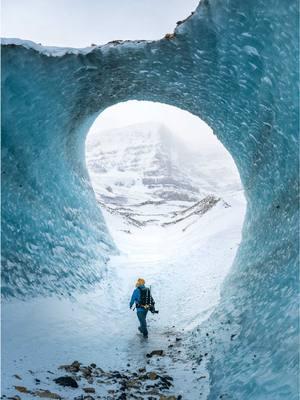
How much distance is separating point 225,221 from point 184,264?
6.03m

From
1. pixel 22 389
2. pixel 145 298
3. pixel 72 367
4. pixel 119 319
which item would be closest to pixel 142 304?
pixel 145 298

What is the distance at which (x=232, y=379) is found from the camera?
20.7 ft

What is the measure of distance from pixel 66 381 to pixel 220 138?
897cm

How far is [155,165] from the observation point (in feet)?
418

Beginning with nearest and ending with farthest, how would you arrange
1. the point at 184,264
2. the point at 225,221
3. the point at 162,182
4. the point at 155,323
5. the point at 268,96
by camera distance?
the point at 268,96 → the point at 155,323 → the point at 184,264 → the point at 225,221 → the point at 162,182

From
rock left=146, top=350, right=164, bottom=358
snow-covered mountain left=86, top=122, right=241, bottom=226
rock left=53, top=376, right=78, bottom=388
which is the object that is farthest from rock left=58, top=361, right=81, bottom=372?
snow-covered mountain left=86, top=122, right=241, bottom=226

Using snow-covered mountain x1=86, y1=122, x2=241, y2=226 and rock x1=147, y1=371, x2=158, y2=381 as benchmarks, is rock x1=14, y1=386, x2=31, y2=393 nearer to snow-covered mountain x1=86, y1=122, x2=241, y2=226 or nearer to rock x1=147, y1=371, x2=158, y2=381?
rock x1=147, y1=371, x2=158, y2=381

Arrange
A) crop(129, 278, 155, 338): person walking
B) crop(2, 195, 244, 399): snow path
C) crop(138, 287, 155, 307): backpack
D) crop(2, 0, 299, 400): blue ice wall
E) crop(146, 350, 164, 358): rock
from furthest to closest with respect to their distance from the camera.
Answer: crop(138, 287, 155, 307): backpack, crop(129, 278, 155, 338): person walking, crop(146, 350, 164, 358): rock, crop(2, 195, 244, 399): snow path, crop(2, 0, 299, 400): blue ice wall

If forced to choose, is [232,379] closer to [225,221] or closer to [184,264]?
[184,264]

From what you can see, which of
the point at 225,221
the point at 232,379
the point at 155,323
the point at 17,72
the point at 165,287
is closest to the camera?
the point at 232,379

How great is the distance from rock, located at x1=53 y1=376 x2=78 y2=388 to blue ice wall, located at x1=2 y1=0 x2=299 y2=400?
2403mm

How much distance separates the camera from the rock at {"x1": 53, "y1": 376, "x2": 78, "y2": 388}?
20.2 ft

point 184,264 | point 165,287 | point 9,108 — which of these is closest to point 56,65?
point 9,108

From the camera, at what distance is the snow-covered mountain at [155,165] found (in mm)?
98875
